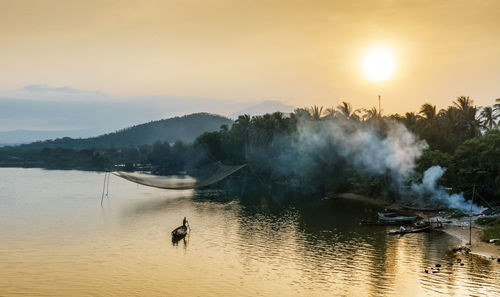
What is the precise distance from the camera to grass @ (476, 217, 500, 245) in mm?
42344

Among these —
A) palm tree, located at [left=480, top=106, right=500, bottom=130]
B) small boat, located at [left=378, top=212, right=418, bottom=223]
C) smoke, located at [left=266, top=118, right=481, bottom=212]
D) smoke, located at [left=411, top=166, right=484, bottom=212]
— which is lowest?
small boat, located at [left=378, top=212, right=418, bottom=223]

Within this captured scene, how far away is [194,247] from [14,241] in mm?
19675

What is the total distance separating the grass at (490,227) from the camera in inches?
1667

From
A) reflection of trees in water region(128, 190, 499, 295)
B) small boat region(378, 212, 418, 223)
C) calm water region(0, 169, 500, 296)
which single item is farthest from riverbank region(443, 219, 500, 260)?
small boat region(378, 212, 418, 223)

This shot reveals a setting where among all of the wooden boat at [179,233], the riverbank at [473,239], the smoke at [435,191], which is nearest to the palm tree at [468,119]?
the smoke at [435,191]

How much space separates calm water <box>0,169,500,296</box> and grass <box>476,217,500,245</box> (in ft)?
10.9

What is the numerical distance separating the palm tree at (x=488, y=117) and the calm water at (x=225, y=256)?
91.4ft

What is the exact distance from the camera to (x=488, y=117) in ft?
247

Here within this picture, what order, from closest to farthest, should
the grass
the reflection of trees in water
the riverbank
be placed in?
the reflection of trees in water, the riverbank, the grass

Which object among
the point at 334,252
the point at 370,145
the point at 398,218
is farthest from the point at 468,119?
the point at 334,252

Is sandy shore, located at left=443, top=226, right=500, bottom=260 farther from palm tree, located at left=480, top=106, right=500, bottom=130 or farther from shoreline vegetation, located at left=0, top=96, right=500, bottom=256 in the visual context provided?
palm tree, located at left=480, top=106, right=500, bottom=130

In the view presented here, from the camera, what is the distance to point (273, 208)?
68.9 m

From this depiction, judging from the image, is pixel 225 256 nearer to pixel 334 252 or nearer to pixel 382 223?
pixel 334 252

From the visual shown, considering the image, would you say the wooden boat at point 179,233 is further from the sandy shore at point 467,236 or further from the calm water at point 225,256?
the sandy shore at point 467,236
